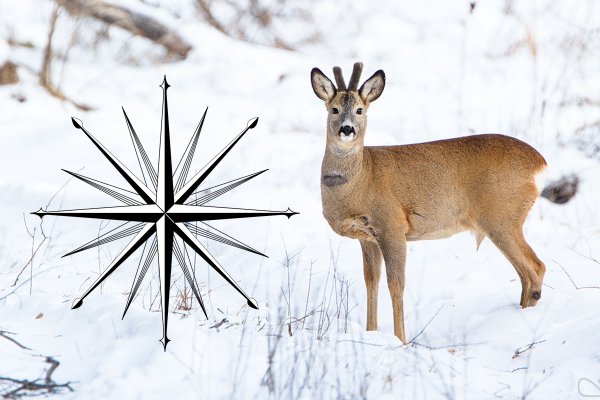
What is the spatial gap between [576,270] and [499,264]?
2.13 feet

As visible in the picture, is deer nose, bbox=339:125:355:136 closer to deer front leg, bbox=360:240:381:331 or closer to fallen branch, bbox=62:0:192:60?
deer front leg, bbox=360:240:381:331

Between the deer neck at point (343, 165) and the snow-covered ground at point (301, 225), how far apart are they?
561 mm

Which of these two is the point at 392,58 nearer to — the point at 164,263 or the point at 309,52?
the point at 309,52

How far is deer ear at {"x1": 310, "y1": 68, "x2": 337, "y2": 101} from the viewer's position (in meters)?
6.24

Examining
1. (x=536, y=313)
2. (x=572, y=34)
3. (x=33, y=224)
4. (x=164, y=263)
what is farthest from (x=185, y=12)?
(x=164, y=263)

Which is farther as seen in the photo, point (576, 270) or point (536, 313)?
point (576, 270)

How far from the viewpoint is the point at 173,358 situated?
4152 mm

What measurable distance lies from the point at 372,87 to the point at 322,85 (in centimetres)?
33

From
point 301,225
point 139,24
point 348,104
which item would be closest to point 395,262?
point 348,104

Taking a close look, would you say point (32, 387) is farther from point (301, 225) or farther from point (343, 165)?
point (301, 225)

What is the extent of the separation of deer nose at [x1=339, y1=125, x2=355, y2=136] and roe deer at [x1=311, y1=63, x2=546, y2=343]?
0.27 feet

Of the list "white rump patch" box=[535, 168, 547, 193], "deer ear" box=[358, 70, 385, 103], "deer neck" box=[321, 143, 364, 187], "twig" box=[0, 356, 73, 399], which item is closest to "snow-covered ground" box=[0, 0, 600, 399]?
"twig" box=[0, 356, 73, 399]

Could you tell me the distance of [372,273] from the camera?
6379 mm

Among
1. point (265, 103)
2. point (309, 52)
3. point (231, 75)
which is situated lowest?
point (265, 103)
